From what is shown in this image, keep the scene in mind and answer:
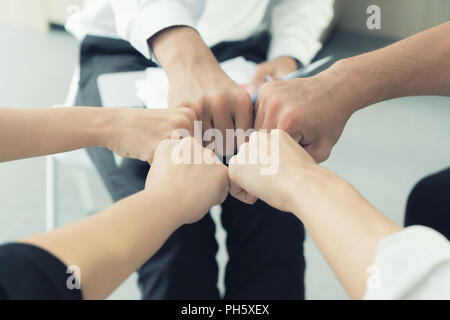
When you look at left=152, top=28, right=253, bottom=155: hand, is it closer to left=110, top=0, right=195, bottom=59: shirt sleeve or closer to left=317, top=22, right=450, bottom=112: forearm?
left=110, top=0, right=195, bottom=59: shirt sleeve

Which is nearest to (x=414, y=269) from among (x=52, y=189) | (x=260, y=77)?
(x=260, y=77)

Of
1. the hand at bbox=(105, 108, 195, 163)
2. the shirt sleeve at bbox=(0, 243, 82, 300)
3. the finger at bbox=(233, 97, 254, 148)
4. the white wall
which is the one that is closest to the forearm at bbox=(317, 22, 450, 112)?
the finger at bbox=(233, 97, 254, 148)

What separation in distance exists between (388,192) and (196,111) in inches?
40.7

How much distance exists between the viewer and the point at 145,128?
28.8 inches

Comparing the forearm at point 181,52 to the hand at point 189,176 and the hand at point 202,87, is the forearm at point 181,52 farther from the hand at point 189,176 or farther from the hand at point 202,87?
the hand at point 189,176

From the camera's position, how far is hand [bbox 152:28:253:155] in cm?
77

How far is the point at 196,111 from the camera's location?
772mm

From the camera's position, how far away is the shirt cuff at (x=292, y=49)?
1046 mm

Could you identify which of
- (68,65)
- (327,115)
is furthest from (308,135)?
(68,65)

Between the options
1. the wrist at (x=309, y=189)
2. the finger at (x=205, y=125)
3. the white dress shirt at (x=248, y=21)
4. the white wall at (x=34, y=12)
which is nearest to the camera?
the wrist at (x=309, y=189)

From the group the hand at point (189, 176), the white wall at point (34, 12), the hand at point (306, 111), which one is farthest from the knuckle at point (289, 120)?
the white wall at point (34, 12)

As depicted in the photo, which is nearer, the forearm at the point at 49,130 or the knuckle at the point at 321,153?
the forearm at the point at 49,130

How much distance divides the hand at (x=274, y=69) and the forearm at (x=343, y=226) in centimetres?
40

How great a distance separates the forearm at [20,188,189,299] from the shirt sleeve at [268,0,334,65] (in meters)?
0.56
